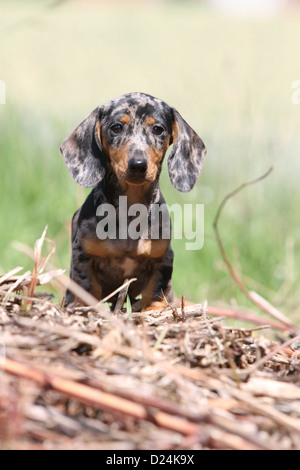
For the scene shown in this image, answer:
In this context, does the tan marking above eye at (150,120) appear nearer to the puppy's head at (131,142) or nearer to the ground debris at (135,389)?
the puppy's head at (131,142)

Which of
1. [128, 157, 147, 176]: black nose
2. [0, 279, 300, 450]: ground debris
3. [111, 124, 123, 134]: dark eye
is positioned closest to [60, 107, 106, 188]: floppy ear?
[111, 124, 123, 134]: dark eye

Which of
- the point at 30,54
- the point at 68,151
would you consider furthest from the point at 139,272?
the point at 30,54

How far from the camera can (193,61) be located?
10.1m

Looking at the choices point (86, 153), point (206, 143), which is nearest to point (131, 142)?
point (86, 153)

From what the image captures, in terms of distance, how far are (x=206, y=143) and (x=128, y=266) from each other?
4361 mm

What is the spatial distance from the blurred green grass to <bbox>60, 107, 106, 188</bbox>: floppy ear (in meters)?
1.88

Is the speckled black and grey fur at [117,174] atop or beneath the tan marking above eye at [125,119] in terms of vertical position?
beneath

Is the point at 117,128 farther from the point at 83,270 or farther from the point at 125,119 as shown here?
the point at 83,270

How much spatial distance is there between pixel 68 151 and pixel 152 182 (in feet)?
1.65

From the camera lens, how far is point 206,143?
312 inches

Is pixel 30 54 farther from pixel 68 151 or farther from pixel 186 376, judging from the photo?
pixel 186 376

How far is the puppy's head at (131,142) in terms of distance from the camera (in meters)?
3.61

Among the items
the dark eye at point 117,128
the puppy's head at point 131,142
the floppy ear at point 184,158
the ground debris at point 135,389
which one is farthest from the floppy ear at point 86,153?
the ground debris at point 135,389

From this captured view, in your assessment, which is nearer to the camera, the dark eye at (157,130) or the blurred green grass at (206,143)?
the dark eye at (157,130)
